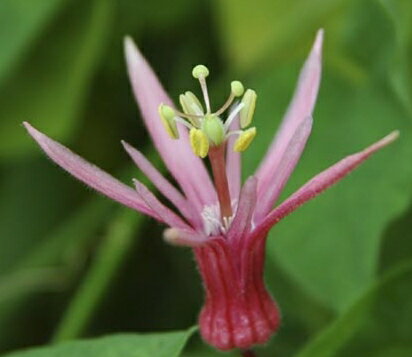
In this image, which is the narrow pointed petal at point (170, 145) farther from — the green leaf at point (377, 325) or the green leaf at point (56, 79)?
the green leaf at point (56, 79)

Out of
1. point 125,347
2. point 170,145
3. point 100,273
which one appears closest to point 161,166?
point 100,273

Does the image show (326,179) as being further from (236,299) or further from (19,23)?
(19,23)

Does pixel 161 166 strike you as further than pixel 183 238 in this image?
Yes

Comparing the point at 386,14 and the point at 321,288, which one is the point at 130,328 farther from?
the point at 386,14

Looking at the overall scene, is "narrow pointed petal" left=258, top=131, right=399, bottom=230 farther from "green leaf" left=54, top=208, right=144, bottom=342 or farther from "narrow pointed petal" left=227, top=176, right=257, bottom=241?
"green leaf" left=54, top=208, right=144, bottom=342

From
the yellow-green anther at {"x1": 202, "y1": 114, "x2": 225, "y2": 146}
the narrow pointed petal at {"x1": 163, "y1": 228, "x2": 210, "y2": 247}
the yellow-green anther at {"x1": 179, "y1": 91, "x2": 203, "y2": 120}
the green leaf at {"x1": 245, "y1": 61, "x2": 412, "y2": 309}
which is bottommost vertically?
the green leaf at {"x1": 245, "y1": 61, "x2": 412, "y2": 309}

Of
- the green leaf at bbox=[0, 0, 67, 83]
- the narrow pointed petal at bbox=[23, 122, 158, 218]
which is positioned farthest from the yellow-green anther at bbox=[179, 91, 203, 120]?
the green leaf at bbox=[0, 0, 67, 83]

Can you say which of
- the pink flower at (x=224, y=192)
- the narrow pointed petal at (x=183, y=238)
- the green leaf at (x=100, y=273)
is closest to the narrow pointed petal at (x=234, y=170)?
the pink flower at (x=224, y=192)
